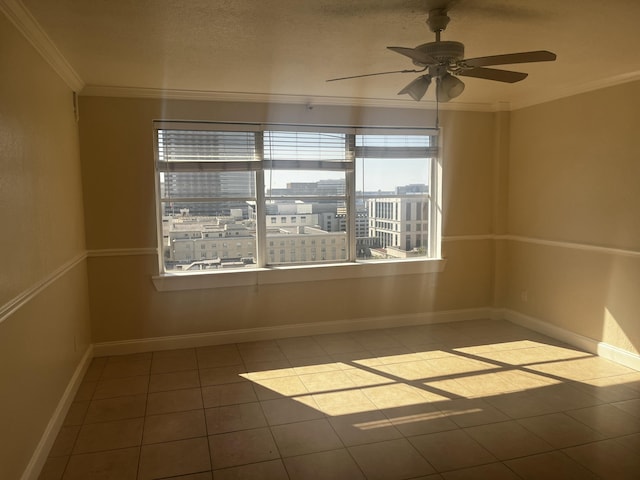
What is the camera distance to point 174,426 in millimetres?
3004

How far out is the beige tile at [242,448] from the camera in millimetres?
2625

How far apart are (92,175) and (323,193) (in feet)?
7.11

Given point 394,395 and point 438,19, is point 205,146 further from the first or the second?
point 394,395

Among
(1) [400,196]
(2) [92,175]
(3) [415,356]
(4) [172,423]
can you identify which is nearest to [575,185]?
(1) [400,196]

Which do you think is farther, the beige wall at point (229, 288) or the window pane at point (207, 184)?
the window pane at point (207, 184)

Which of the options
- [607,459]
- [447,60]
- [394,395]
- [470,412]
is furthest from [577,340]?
[447,60]

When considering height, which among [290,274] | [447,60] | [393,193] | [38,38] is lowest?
[290,274]

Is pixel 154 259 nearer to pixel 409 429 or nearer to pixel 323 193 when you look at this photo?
pixel 323 193

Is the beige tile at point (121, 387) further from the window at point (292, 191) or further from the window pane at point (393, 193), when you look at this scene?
the window pane at point (393, 193)

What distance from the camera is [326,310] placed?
488 cm

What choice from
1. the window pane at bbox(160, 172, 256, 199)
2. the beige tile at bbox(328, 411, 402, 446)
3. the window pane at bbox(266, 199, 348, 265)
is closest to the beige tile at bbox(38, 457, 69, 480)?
the beige tile at bbox(328, 411, 402, 446)

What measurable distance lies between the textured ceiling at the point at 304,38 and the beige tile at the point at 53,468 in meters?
2.42

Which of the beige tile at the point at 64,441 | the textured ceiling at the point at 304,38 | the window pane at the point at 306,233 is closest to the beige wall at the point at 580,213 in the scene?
the textured ceiling at the point at 304,38

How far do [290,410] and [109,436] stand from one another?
3.74 feet
